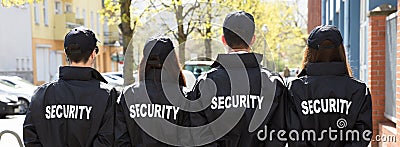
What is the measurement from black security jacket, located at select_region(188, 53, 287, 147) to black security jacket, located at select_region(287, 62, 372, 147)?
11 centimetres

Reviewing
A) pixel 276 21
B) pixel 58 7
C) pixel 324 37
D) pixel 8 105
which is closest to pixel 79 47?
pixel 324 37

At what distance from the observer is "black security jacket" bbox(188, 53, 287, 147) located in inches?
147

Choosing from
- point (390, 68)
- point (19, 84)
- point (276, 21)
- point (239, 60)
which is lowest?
point (19, 84)

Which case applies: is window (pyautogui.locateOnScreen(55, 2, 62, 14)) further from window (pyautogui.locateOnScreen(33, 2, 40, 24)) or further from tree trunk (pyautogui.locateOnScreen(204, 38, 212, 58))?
tree trunk (pyautogui.locateOnScreen(204, 38, 212, 58))

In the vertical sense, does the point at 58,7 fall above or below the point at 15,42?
above

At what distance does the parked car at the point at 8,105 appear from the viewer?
15.9m

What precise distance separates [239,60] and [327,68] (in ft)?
2.08

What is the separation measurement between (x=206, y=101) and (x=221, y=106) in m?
0.12

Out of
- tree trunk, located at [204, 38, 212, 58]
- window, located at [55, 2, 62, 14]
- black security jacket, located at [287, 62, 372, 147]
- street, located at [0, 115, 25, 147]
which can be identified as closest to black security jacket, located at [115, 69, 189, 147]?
black security jacket, located at [287, 62, 372, 147]

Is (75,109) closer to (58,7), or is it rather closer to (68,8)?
(58,7)

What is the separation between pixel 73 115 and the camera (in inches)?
146

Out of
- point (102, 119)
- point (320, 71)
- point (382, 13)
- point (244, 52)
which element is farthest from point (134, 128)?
point (382, 13)

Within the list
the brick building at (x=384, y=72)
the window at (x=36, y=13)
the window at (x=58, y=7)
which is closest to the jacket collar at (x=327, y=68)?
the brick building at (x=384, y=72)

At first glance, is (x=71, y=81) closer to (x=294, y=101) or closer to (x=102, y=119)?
(x=102, y=119)
